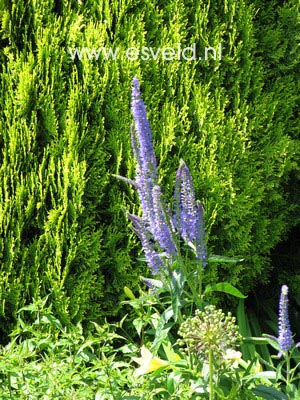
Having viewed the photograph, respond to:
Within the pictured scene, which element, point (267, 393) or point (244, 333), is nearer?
point (267, 393)

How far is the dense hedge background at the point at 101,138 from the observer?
3891 millimetres

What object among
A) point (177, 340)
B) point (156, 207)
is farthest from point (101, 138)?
point (177, 340)

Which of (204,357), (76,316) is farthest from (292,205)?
(204,357)

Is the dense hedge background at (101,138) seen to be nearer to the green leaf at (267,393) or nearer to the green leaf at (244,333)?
the green leaf at (244,333)

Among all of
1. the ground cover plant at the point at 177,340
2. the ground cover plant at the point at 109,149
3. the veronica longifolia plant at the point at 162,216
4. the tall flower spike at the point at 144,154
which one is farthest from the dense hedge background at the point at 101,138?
the tall flower spike at the point at 144,154

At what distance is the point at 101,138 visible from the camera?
13.0ft

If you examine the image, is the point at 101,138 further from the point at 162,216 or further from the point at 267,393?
the point at 267,393

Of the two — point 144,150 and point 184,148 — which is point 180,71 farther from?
point 144,150

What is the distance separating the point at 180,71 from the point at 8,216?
1.31 metres

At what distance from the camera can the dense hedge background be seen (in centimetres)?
389

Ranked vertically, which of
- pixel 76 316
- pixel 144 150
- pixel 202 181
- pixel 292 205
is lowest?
pixel 76 316

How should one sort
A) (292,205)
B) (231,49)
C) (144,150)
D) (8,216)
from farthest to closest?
(292,205), (231,49), (8,216), (144,150)

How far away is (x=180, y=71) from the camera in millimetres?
4070

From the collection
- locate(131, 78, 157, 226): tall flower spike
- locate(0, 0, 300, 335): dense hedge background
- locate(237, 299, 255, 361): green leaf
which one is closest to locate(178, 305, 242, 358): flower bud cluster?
locate(131, 78, 157, 226): tall flower spike
